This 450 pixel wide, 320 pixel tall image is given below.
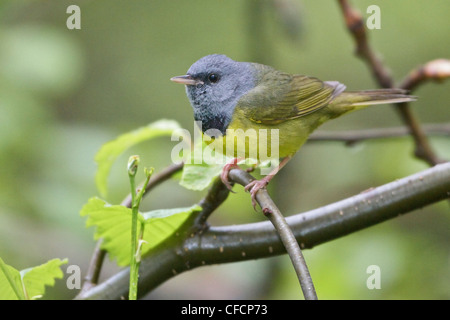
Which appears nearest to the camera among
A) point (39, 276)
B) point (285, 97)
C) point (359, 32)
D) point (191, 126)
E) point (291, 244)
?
point (291, 244)

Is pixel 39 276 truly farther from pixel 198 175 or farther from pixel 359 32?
pixel 359 32

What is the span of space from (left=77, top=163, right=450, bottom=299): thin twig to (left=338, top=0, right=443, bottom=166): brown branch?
98 cm

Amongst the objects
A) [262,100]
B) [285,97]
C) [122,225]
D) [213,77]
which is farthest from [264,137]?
[122,225]

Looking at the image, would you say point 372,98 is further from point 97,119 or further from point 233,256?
point 97,119

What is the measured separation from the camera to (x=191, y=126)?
17.6 feet

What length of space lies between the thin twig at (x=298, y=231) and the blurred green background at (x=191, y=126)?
1413 millimetres

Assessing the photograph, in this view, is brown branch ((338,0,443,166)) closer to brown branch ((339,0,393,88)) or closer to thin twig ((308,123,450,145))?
brown branch ((339,0,393,88))

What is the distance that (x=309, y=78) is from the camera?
3139 millimetres

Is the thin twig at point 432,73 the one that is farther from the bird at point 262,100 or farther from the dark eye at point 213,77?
the dark eye at point 213,77

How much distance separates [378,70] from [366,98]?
0.52 feet

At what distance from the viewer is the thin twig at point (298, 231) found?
191 centimetres

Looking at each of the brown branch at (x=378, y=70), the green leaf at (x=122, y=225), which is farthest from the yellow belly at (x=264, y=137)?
the green leaf at (x=122, y=225)

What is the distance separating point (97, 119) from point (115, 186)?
282 cm
